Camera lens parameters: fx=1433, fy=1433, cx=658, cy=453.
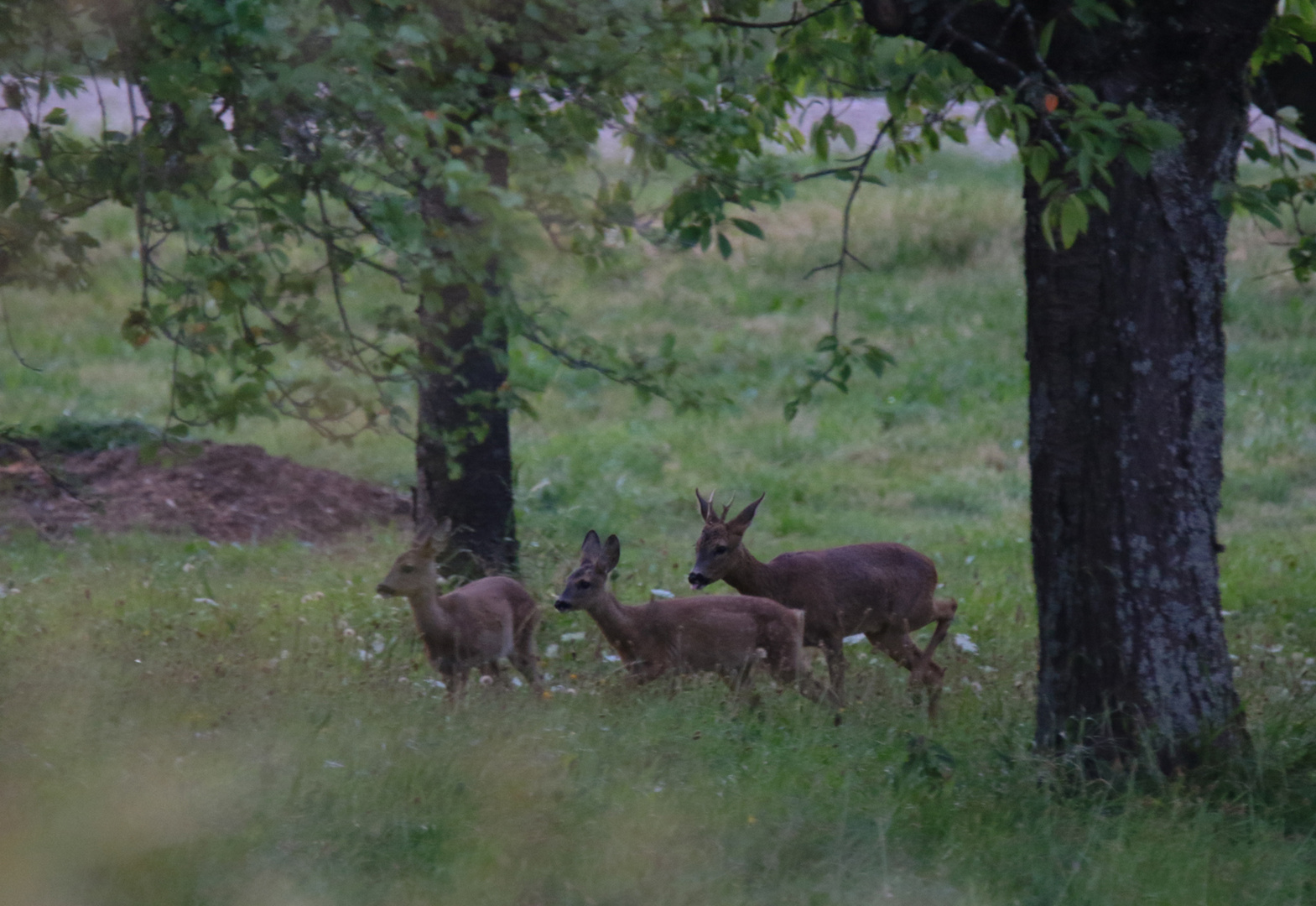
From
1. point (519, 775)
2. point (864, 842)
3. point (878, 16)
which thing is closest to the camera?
point (864, 842)

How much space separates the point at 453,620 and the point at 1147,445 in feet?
12.7

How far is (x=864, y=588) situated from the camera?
8.31 meters

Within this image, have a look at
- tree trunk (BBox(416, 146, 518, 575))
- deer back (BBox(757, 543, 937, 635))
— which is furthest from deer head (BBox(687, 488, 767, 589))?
tree trunk (BBox(416, 146, 518, 575))

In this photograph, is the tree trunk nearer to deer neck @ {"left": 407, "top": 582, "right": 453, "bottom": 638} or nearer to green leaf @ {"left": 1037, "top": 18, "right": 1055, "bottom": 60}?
deer neck @ {"left": 407, "top": 582, "right": 453, "bottom": 638}

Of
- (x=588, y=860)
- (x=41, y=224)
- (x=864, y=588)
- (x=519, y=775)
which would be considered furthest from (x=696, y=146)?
(x=588, y=860)

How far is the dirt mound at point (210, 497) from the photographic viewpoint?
12.1 meters

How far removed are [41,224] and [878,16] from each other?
364 centimetres

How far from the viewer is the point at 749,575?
8.48 metres


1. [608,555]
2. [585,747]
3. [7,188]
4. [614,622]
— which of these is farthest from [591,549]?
[7,188]

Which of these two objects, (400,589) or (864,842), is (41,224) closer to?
(400,589)

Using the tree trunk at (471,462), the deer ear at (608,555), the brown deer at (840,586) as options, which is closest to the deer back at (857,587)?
the brown deer at (840,586)

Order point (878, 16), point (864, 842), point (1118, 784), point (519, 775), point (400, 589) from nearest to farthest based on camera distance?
1. point (864, 842)
2. point (519, 775)
3. point (1118, 784)
4. point (878, 16)
5. point (400, 589)

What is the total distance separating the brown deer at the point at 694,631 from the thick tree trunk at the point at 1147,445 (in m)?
2.19

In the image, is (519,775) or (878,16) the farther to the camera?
(878,16)
